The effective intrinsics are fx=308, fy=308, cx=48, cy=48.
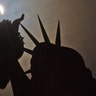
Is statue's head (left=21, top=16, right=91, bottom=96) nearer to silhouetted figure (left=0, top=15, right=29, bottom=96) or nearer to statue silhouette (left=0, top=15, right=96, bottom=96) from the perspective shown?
statue silhouette (left=0, top=15, right=96, bottom=96)

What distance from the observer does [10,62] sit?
19.5 meters

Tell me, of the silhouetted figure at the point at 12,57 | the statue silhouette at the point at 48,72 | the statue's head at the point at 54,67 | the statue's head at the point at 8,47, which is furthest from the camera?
the statue's head at the point at 8,47

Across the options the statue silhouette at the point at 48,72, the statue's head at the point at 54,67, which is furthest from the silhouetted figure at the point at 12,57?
the statue's head at the point at 54,67

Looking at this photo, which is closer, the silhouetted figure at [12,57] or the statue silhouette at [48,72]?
the statue silhouette at [48,72]

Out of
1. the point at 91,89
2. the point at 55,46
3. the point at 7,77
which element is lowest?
the point at 91,89

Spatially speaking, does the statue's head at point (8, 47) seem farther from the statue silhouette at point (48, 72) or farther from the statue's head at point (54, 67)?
the statue's head at point (54, 67)

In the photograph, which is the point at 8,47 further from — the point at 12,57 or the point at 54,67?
the point at 54,67

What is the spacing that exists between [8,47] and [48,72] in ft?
10.9

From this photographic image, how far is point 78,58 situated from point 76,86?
197 centimetres

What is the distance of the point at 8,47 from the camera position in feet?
66.1

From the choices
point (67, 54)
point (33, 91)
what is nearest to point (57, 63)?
point (67, 54)

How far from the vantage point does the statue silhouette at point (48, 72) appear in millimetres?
18094

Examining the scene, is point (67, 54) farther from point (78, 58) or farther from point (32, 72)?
point (32, 72)

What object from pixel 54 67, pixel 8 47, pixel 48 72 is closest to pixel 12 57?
pixel 8 47
